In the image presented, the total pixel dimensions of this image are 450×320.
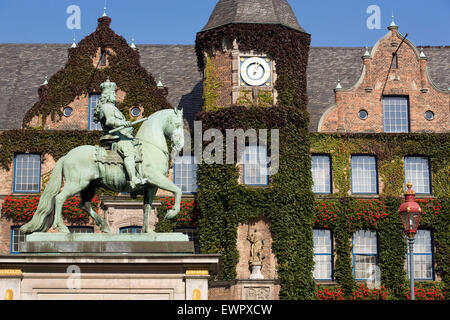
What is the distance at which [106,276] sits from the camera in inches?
714

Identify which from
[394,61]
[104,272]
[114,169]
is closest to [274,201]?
[394,61]

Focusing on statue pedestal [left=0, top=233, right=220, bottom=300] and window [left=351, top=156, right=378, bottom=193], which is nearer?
statue pedestal [left=0, top=233, right=220, bottom=300]

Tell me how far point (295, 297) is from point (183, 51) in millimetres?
17108

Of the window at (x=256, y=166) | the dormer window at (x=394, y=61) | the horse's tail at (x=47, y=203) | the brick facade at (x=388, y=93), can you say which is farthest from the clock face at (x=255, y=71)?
the horse's tail at (x=47, y=203)

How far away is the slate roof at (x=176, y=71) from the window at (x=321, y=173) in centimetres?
183

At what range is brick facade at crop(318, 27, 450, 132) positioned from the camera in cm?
3809

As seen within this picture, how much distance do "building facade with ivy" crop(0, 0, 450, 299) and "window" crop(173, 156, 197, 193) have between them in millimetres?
55

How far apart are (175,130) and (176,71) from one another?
78.7 ft

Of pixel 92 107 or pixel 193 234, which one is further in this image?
pixel 92 107

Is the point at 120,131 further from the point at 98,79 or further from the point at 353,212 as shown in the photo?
the point at 98,79

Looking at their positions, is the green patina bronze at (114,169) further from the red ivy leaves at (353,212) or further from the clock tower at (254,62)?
the red ivy leaves at (353,212)

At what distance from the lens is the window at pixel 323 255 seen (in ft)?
119

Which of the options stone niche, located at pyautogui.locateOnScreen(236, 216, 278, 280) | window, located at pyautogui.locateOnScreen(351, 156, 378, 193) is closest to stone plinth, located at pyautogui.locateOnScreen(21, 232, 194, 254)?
stone niche, located at pyautogui.locateOnScreen(236, 216, 278, 280)

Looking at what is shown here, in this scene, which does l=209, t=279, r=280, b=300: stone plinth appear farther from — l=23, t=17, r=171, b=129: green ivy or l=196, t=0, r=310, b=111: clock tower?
l=23, t=17, r=171, b=129: green ivy
